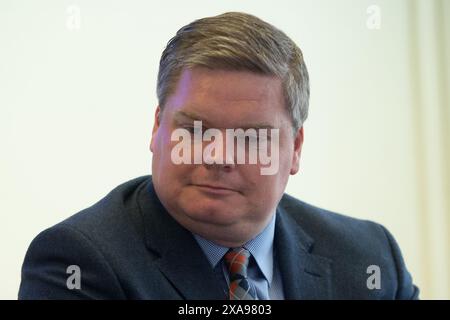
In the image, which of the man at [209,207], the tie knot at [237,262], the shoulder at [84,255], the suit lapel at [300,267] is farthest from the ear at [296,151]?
the shoulder at [84,255]

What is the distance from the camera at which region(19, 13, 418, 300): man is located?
118cm

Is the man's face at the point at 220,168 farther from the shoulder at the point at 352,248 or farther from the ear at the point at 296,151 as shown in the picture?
the shoulder at the point at 352,248

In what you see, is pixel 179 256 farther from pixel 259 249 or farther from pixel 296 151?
pixel 296 151

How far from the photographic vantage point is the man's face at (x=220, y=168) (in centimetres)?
118

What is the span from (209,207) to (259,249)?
0.62 feet

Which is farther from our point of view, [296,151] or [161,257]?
[296,151]

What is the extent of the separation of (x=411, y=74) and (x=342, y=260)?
700mm

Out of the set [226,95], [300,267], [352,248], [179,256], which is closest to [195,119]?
[226,95]

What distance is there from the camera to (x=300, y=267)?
1.33 metres

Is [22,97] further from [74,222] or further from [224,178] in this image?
[224,178]

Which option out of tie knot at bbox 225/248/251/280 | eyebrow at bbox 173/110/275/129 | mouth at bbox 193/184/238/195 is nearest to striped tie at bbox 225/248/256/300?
tie knot at bbox 225/248/251/280

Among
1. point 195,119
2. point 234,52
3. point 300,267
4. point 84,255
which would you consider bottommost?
point 300,267

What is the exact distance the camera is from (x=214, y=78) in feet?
3.88
